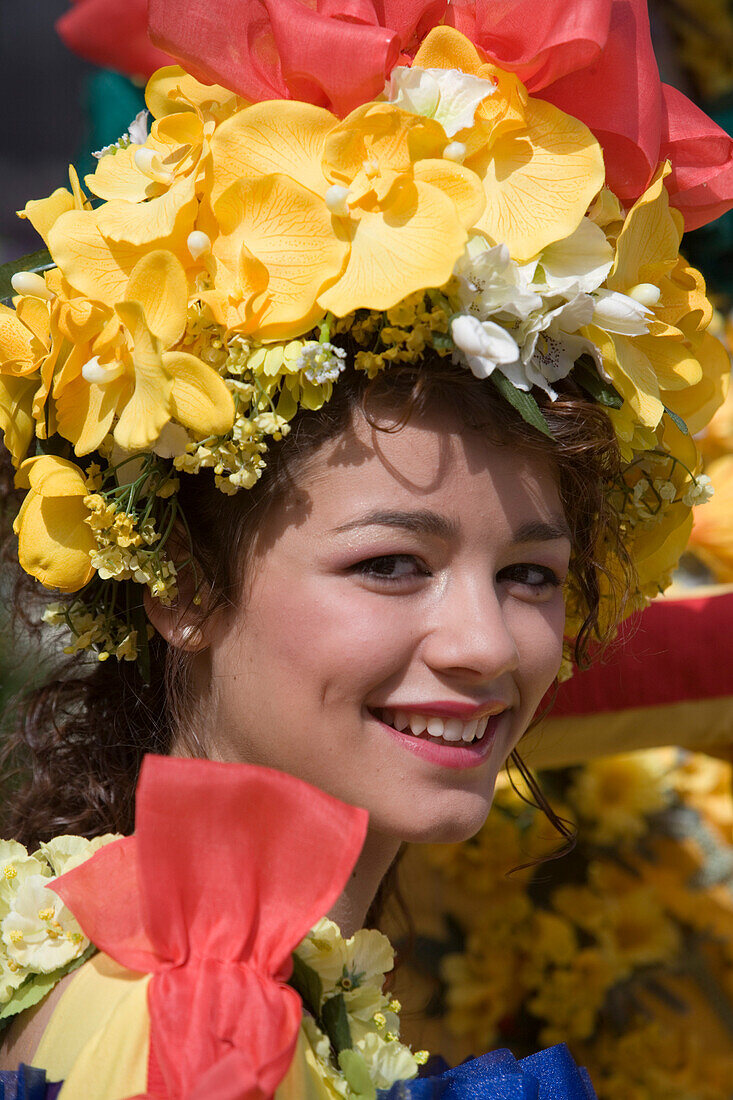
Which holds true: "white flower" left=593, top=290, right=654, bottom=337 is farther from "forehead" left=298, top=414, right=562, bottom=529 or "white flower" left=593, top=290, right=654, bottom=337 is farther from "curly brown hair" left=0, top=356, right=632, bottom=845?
"forehead" left=298, top=414, right=562, bottom=529

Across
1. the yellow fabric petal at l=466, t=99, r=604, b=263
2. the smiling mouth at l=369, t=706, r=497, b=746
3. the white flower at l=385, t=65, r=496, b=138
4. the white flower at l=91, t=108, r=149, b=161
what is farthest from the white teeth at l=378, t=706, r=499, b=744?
the white flower at l=91, t=108, r=149, b=161

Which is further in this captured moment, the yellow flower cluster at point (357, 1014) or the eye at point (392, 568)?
the eye at point (392, 568)

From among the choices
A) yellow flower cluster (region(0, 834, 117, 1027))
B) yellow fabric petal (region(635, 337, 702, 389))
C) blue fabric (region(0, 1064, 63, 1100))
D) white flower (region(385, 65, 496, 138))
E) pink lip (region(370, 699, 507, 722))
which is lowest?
yellow flower cluster (region(0, 834, 117, 1027))

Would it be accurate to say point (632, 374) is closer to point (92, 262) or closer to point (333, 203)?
point (333, 203)

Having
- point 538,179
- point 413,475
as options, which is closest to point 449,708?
point 413,475

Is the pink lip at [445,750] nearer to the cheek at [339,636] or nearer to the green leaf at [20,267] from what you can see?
the cheek at [339,636]

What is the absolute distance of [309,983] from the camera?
1088mm

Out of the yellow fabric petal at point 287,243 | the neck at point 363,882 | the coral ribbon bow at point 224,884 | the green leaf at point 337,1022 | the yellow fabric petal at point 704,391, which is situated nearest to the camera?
the coral ribbon bow at point 224,884

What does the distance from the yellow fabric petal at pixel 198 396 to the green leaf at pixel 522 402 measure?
0.91 feet

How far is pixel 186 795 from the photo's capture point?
977 mm

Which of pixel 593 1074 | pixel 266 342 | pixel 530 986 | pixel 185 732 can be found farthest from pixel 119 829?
pixel 593 1074

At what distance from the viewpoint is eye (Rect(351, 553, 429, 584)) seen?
1.21 m

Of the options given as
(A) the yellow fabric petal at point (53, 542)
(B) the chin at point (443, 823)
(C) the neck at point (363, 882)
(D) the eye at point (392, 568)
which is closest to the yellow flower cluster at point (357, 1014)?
(B) the chin at point (443, 823)

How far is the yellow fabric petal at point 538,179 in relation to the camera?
122cm
